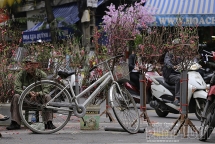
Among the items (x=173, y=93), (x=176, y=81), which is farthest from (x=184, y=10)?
(x=176, y=81)

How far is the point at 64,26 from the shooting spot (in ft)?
91.6

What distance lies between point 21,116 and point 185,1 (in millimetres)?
14365

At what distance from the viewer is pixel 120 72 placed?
10.4 m

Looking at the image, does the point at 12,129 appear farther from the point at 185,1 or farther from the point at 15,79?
the point at 185,1

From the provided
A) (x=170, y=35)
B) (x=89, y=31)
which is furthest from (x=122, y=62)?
(x=89, y=31)

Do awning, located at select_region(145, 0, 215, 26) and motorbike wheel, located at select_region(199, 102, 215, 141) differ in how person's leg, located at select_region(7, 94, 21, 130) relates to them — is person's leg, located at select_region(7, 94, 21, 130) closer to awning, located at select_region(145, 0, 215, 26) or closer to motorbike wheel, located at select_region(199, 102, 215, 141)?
motorbike wheel, located at select_region(199, 102, 215, 141)

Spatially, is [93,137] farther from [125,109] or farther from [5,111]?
[5,111]

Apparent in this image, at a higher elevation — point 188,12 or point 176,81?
point 188,12

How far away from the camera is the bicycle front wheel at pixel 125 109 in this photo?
9.43m

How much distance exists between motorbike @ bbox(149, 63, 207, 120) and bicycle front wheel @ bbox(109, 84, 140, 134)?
2.89 meters

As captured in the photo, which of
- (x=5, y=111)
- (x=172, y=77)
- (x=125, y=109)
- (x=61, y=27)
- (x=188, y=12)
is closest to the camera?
(x=125, y=109)

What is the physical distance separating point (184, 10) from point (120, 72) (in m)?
12.0

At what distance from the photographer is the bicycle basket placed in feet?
33.3

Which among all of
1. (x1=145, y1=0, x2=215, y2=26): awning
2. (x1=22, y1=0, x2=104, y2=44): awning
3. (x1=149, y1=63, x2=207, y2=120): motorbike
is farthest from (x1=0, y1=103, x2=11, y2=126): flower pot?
(x1=22, y1=0, x2=104, y2=44): awning
